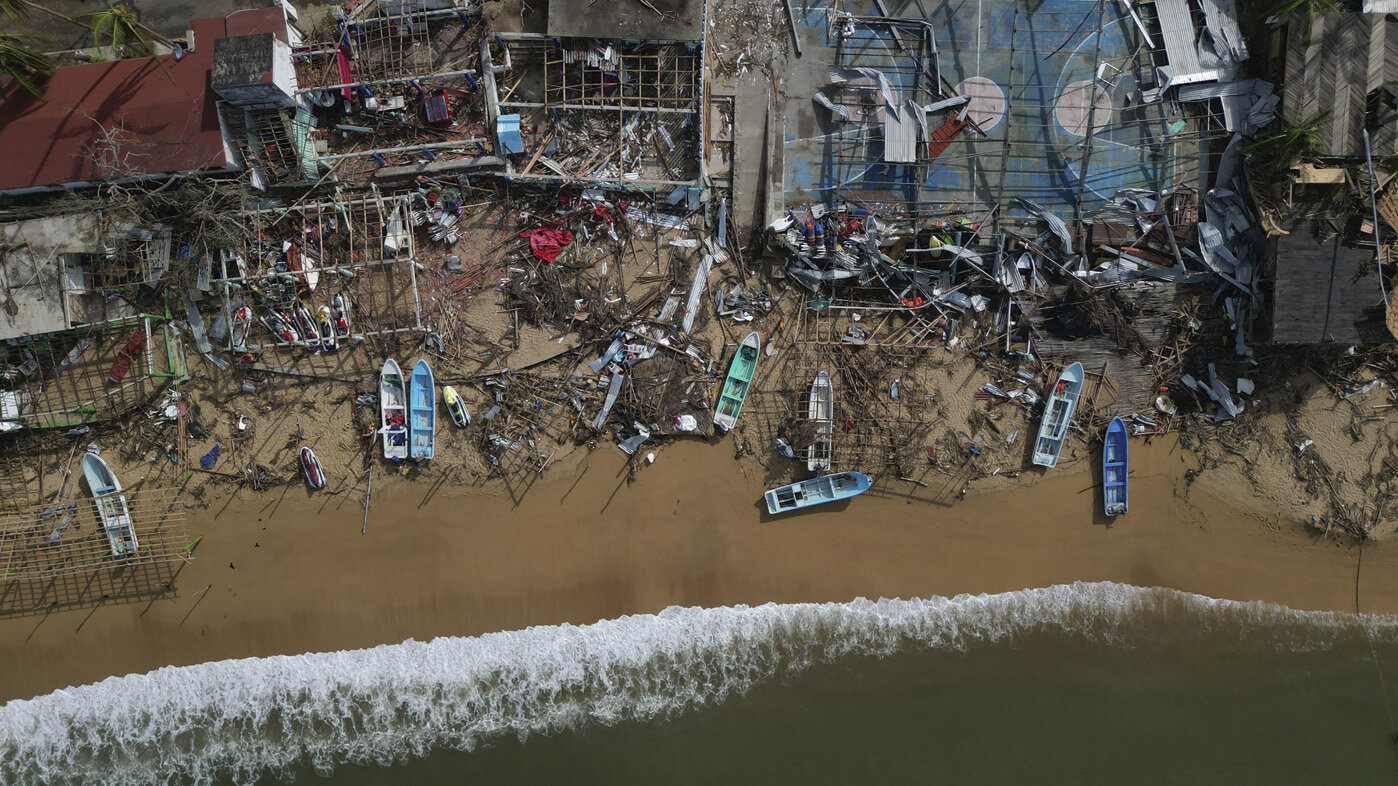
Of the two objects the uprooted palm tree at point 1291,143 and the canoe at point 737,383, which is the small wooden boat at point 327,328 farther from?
the uprooted palm tree at point 1291,143

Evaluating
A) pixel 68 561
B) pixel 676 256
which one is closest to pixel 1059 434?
pixel 676 256

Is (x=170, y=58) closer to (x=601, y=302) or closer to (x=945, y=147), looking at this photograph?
(x=601, y=302)

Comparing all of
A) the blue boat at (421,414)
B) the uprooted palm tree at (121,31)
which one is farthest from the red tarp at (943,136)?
the uprooted palm tree at (121,31)

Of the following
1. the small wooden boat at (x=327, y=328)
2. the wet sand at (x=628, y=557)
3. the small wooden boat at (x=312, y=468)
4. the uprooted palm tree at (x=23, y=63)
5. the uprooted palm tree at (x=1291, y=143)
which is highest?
the uprooted palm tree at (x=23, y=63)

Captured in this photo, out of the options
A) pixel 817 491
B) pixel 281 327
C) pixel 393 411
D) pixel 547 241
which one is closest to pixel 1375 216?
pixel 817 491

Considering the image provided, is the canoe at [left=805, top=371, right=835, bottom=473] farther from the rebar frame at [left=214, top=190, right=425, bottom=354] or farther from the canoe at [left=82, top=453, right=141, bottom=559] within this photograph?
the canoe at [left=82, top=453, right=141, bottom=559]

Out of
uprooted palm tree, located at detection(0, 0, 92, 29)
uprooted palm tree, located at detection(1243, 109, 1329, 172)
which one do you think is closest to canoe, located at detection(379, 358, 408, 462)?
uprooted palm tree, located at detection(0, 0, 92, 29)
